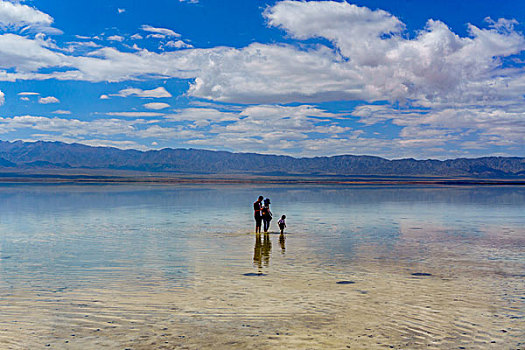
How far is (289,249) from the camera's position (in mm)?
16031

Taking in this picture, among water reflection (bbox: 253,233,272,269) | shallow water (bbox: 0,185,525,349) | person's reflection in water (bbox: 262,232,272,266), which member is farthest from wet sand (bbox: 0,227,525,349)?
person's reflection in water (bbox: 262,232,272,266)

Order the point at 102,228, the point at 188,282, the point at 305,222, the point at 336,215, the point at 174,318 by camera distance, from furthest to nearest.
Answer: the point at 336,215
the point at 305,222
the point at 102,228
the point at 188,282
the point at 174,318

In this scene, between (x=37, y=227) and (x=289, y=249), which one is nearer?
(x=289, y=249)

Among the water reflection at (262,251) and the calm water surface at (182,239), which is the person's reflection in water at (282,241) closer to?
the calm water surface at (182,239)

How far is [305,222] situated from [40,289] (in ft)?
52.7

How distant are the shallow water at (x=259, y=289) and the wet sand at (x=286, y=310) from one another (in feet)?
A: 0.10

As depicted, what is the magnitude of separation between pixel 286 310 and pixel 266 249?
7.15 metres

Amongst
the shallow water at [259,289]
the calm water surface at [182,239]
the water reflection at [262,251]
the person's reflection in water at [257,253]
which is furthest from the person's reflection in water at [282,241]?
the person's reflection in water at [257,253]

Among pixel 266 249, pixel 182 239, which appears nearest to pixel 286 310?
pixel 266 249

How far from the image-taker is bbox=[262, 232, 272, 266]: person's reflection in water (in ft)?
45.5

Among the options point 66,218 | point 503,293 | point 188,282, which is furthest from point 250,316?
point 66,218

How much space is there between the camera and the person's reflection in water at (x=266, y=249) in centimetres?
1387

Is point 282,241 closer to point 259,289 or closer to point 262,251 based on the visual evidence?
point 262,251

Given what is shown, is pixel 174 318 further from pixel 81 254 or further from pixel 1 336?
pixel 81 254
